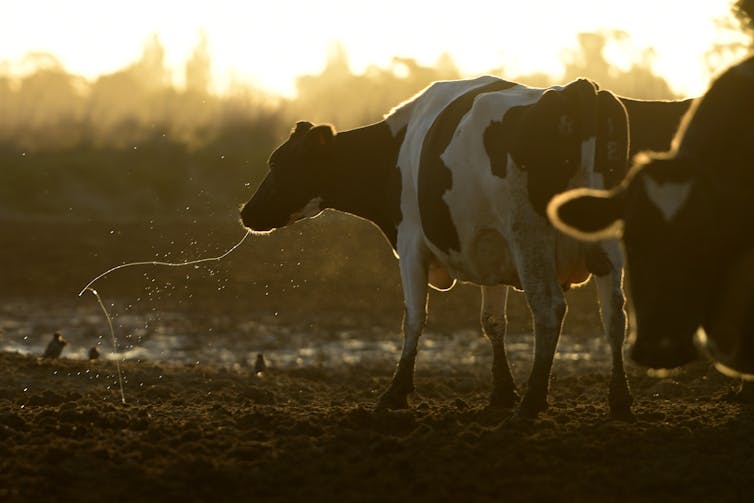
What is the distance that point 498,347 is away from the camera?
9.80m

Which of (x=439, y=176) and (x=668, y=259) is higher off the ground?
(x=439, y=176)

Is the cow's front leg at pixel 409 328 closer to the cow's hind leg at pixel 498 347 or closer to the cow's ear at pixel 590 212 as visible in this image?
the cow's hind leg at pixel 498 347

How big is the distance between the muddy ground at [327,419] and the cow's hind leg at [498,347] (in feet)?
0.82

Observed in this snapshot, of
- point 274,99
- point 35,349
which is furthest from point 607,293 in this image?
point 274,99

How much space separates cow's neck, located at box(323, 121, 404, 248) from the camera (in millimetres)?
10258

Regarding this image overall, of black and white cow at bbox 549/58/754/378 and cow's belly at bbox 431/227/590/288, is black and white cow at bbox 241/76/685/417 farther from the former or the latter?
black and white cow at bbox 549/58/754/378

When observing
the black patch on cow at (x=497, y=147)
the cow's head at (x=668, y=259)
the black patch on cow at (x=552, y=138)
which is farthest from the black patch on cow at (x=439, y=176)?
the cow's head at (x=668, y=259)

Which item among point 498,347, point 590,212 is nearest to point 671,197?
point 590,212

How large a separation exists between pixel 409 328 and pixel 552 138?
2014 mm

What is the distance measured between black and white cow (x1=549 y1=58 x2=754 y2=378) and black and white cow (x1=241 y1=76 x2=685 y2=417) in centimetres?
223

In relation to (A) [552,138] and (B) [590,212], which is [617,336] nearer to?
(A) [552,138]

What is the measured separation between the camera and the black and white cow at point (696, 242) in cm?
548

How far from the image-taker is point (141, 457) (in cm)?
723

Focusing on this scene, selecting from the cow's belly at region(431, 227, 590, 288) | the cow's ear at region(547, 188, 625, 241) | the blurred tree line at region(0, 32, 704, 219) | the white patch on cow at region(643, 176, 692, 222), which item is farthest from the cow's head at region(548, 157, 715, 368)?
the blurred tree line at region(0, 32, 704, 219)
